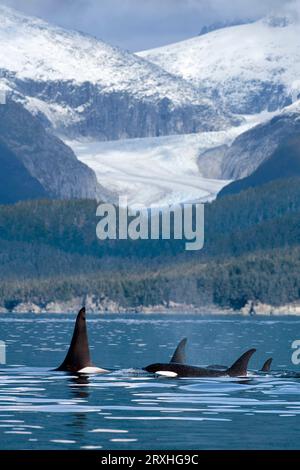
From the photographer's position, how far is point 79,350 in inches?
3169

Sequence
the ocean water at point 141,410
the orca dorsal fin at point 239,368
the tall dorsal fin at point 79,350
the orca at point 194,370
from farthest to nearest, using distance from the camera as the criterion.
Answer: the orca dorsal fin at point 239,368 < the orca at point 194,370 < the tall dorsal fin at point 79,350 < the ocean water at point 141,410

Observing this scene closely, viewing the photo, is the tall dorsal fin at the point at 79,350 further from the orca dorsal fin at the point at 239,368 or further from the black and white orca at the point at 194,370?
the orca dorsal fin at the point at 239,368

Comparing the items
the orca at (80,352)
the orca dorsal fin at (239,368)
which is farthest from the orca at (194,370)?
the orca at (80,352)

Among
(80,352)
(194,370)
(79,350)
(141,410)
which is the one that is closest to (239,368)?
(194,370)

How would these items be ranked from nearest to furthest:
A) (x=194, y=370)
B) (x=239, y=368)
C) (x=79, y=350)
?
(x=79, y=350)
(x=194, y=370)
(x=239, y=368)

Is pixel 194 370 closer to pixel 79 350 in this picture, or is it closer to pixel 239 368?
pixel 239 368

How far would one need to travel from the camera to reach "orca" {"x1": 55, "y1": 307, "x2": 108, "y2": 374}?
258 ft

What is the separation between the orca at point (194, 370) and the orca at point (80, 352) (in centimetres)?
317

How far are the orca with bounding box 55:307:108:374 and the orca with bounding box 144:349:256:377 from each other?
3168 millimetres

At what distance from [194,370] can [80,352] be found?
18.7 feet

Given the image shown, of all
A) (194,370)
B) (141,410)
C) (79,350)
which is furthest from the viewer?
(194,370)

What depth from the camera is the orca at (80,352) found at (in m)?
78.6

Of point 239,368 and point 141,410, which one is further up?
point 239,368
